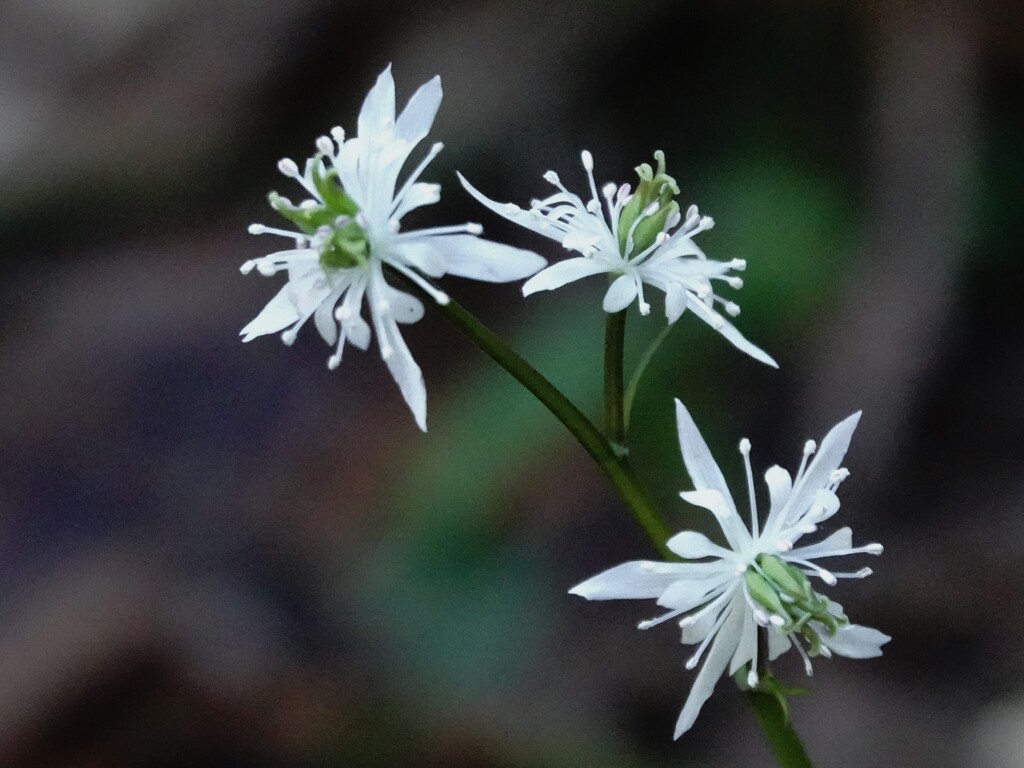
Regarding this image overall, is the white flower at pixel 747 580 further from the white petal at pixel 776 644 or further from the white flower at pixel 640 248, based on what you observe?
the white flower at pixel 640 248

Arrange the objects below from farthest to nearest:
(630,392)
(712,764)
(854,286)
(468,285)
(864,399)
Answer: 1. (468,285)
2. (854,286)
3. (864,399)
4. (712,764)
5. (630,392)

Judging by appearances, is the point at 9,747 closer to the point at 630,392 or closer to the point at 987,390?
the point at 630,392

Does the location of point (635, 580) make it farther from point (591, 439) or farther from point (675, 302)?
point (675, 302)

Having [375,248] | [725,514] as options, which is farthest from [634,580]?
[375,248]

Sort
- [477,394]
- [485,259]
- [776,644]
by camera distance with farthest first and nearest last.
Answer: [477,394]
[776,644]
[485,259]

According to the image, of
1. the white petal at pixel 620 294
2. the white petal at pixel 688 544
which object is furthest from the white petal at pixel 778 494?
the white petal at pixel 620 294

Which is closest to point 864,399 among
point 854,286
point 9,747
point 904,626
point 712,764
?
point 854,286
